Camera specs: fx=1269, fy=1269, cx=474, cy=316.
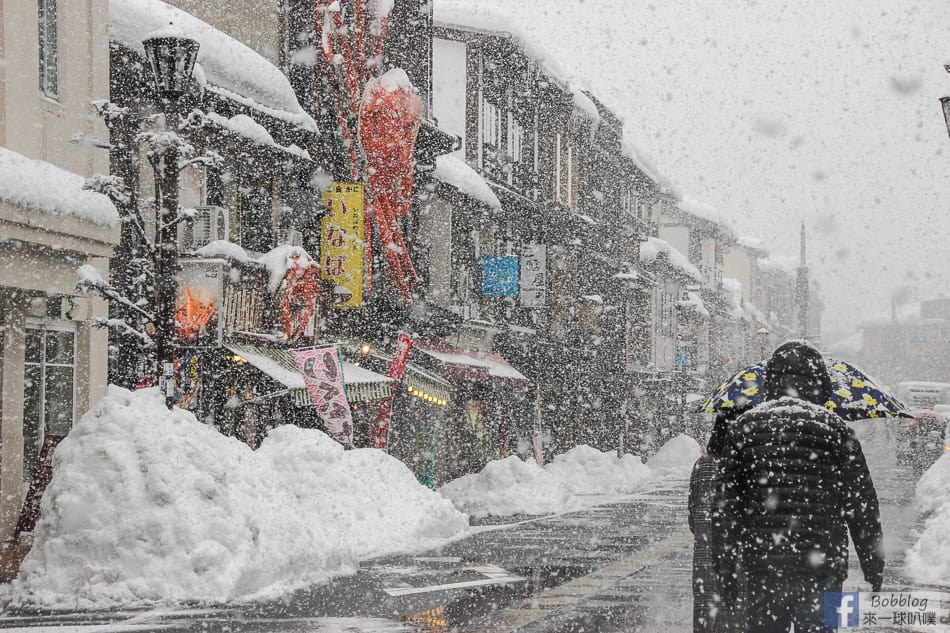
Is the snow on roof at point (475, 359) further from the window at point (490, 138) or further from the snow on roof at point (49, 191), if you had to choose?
the snow on roof at point (49, 191)

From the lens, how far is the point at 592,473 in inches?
1345

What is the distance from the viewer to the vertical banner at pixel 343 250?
2253cm

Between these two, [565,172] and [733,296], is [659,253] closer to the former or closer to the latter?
[565,172]

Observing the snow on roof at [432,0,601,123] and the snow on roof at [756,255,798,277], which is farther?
the snow on roof at [756,255,798,277]

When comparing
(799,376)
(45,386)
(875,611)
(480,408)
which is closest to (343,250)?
(45,386)

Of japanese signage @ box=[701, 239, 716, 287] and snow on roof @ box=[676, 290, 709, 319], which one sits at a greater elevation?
japanese signage @ box=[701, 239, 716, 287]

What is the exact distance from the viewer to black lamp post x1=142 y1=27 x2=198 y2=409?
12867 millimetres

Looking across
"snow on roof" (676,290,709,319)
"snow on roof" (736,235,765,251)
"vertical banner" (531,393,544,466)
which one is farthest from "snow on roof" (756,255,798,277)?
"vertical banner" (531,393,544,466)

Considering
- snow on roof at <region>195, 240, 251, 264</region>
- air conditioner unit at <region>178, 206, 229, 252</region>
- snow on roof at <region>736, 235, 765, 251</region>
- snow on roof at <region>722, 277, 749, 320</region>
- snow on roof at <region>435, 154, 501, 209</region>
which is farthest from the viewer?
snow on roof at <region>736, 235, 765, 251</region>

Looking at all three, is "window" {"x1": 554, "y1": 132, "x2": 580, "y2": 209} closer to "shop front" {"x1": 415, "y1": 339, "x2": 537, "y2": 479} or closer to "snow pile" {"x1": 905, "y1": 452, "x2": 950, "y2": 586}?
"shop front" {"x1": 415, "y1": 339, "x2": 537, "y2": 479}

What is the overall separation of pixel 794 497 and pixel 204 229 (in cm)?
1574

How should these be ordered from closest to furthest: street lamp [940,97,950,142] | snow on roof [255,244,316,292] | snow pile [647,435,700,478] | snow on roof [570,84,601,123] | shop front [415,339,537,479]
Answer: street lamp [940,97,950,142] → snow on roof [255,244,316,292] → shop front [415,339,537,479] → snow on roof [570,84,601,123] → snow pile [647,435,700,478]

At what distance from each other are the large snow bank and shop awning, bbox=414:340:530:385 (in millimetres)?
13499

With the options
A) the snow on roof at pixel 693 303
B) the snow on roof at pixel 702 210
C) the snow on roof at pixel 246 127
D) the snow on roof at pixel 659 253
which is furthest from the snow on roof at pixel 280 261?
the snow on roof at pixel 702 210
